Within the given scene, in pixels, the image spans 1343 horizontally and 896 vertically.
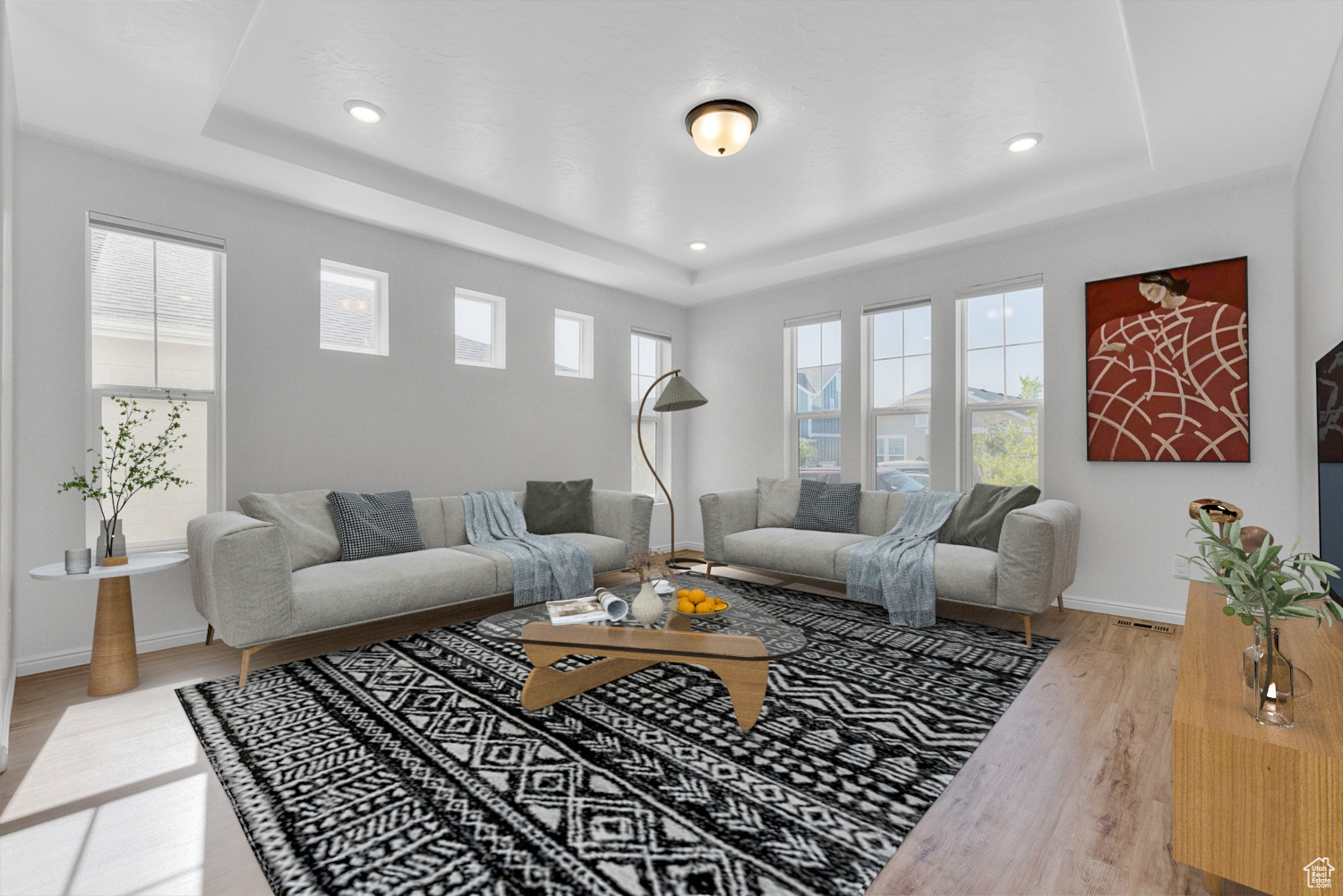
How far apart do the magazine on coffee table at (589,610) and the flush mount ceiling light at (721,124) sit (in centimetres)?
221

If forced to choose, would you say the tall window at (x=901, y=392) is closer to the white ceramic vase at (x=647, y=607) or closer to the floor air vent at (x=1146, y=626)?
the floor air vent at (x=1146, y=626)

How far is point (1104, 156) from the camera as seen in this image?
344 cm

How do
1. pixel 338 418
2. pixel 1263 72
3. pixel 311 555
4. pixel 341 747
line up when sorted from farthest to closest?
pixel 338 418, pixel 311 555, pixel 1263 72, pixel 341 747

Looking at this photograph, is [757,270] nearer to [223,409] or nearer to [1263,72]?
[1263,72]

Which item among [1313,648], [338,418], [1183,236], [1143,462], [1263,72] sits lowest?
[1313,648]

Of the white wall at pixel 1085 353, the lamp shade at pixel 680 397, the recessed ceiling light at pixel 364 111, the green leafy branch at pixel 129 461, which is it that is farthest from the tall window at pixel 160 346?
the white wall at pixel 1085 353

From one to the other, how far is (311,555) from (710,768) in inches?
99.5

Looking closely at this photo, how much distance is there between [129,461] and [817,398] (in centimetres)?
479

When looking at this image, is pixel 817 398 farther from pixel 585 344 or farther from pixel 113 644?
pixel 113 644

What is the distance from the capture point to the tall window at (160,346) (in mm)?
3152

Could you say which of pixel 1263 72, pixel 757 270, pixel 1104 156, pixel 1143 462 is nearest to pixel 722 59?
pixel 1263 72

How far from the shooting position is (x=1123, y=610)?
3.86 m

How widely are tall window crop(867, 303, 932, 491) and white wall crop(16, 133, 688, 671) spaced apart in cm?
228

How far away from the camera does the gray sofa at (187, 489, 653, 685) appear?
2.70 metres
